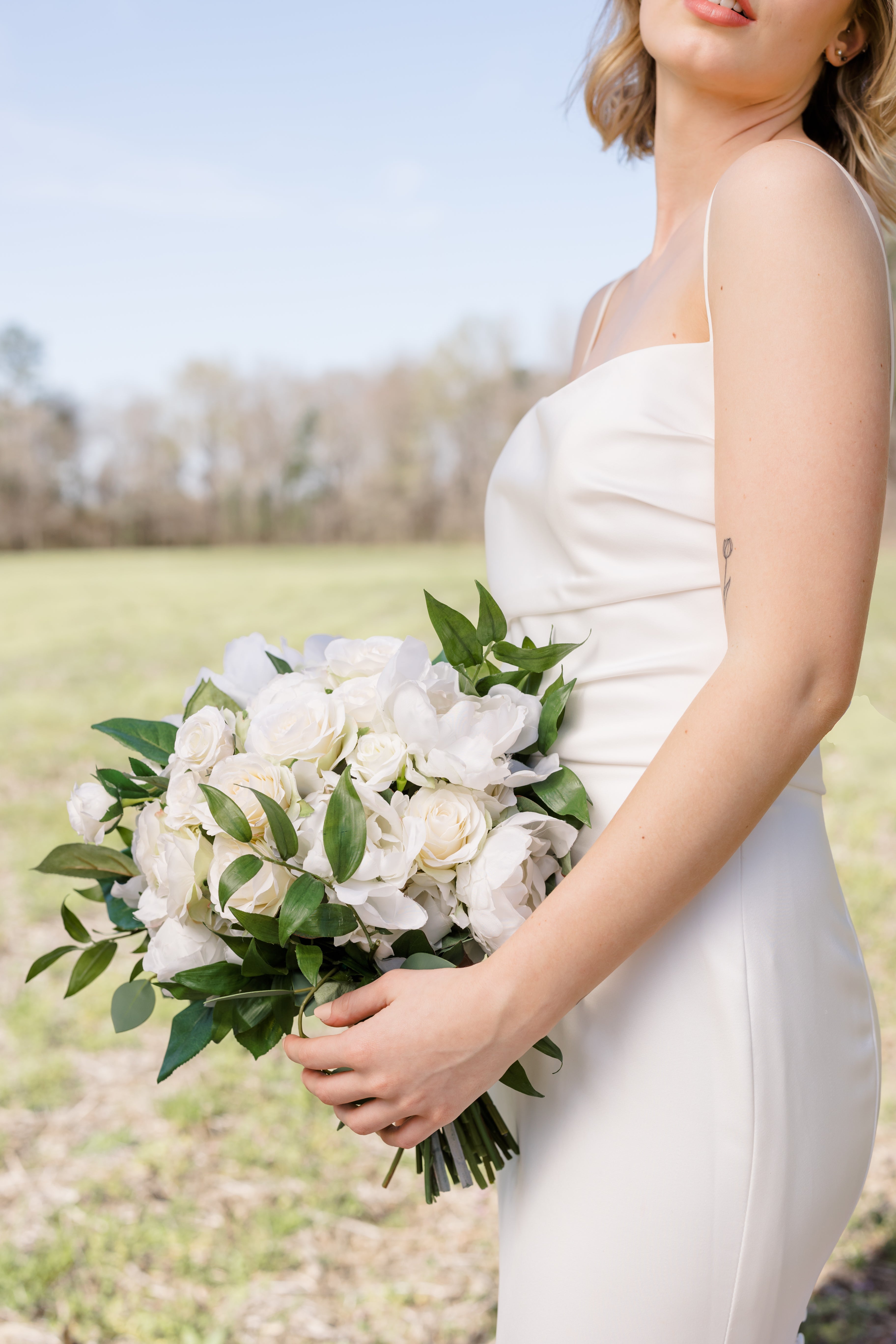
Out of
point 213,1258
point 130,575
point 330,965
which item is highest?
point 330,965

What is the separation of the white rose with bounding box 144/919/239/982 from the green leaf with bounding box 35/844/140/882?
0.60 feet

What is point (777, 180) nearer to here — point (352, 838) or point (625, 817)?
point (625, 817)

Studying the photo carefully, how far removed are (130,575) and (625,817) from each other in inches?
763

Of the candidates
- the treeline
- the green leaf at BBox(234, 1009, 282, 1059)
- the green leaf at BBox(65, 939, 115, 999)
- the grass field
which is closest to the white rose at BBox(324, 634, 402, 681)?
the green leaf at BBox(234, 1009, 282, 1059)

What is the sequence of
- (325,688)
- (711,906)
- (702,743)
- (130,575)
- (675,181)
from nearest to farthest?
(702,743) → (711,906) → (325,688) → (675,181) → (130,575)

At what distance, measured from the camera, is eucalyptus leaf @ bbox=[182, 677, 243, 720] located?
4.39ft

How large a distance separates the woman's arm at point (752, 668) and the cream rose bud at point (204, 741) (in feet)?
1.21

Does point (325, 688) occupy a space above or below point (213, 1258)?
above

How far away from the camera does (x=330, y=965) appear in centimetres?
119

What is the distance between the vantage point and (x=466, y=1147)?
4.11ft

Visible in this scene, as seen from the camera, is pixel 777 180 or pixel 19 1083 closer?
pixel 777 180

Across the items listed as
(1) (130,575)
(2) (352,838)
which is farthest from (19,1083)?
(1) (130,575)

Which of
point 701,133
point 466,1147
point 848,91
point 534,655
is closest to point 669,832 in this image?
point 534,655

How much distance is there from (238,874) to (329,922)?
12 cm
